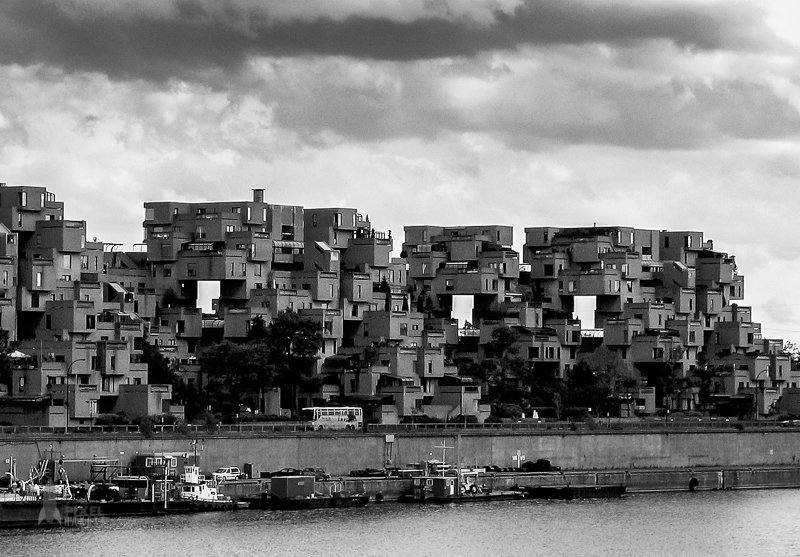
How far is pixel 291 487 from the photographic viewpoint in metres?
124

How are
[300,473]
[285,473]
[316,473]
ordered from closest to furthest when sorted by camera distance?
[285,473]
[300,473]
[316,473]

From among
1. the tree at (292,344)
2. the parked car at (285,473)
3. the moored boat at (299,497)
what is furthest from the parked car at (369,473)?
the tree at (292,344)

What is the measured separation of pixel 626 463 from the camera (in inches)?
6230

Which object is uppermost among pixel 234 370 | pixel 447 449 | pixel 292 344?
pixel 292 344

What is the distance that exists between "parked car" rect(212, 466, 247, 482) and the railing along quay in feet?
13.1

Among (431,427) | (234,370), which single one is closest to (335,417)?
(431,427)

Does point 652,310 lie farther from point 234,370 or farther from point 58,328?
point 58,328

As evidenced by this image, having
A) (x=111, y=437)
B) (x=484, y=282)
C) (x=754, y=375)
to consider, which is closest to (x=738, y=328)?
(x=754, y=375)

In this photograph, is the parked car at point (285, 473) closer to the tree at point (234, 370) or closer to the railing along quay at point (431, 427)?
the railing along quay at point (431, 427)

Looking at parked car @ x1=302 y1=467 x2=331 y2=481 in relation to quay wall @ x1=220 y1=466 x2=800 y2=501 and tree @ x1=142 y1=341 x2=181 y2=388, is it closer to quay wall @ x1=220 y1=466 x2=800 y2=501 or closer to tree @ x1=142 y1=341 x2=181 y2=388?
quay wall @ x1=220 y1=466 x2=800 y2=501

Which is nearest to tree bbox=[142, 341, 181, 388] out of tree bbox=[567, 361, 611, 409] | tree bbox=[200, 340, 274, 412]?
tree bbox=[200, 340, 274, 412]

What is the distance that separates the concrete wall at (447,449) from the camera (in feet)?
414

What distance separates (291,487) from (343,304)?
4960cm

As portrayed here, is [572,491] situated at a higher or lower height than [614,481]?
lower
